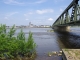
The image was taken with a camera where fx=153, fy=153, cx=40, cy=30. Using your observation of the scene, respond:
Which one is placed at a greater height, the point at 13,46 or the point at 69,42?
the point at 13,46

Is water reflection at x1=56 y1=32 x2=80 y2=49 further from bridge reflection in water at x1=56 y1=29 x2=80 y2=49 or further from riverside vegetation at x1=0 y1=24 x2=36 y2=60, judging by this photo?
riverside vegetation at x1=0 y1=24 x2=36 y2=60

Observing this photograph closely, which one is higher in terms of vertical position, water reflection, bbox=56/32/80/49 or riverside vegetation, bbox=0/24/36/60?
riverside vegetation, bbox=0/24/36/60

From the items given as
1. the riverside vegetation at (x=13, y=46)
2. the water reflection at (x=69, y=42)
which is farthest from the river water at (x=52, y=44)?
the riverside vegetation at (x=13, y=46)

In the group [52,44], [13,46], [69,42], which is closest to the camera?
[13,46]

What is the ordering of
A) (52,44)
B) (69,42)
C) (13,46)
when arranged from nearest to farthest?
(13,46), (52,44), (69,42)

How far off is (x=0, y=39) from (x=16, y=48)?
2764mm

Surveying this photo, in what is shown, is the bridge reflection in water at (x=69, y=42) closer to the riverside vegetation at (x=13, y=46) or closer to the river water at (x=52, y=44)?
the river water at (x=52, y=44)

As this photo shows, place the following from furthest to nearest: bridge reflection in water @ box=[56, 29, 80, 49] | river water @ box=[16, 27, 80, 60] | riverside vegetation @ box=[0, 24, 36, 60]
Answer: bridge reflection in water @ box=[56, 29, 80, 49] → river water @ box=[16, 27, 80, 60] → riverside vegetation @ box=[0, 24, 36, 60]

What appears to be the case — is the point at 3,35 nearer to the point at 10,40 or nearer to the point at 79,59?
the point at 10,40

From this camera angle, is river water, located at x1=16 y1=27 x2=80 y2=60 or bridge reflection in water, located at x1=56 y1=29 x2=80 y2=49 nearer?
river water, located at x1=16 y1=27 x2=80 y2=60

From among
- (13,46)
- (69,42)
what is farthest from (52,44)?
(13,46)

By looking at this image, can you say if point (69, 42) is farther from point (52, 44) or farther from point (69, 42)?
point (52, 44)

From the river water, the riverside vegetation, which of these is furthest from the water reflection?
the riverside vegetation

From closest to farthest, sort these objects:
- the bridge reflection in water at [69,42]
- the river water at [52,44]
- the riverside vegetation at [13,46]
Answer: the riverside vegetation at [13,46] < the river water at [52,44] < the bridge reflection in water at [69,42]
